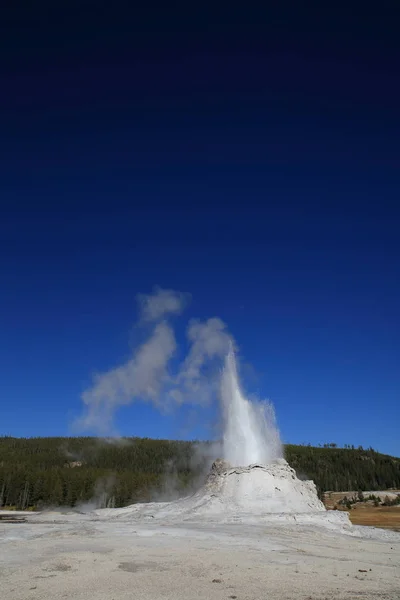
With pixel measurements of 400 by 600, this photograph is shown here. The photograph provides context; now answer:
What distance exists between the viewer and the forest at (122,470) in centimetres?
7388

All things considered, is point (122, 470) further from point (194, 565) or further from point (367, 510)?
point (194, 565)

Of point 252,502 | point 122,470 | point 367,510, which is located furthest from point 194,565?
point 122,470

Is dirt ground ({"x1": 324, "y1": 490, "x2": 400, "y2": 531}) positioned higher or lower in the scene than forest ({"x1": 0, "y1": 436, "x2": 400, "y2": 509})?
lower

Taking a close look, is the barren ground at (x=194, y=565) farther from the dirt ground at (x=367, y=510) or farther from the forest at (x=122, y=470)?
the dirt ground at (x=367, y=510)

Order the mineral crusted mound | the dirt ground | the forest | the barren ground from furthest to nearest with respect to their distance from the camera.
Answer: the forest → the dirt ground → the mineral crusted mound → the barren ground

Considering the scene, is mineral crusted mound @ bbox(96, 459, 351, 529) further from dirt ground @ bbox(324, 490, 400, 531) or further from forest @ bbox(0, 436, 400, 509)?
dirt ground @ bbox(324, 490, 400, 531)

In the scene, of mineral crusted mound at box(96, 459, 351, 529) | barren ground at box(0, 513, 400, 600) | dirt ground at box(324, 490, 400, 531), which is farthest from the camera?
dirt ground at box(324, 490, 400, 531)

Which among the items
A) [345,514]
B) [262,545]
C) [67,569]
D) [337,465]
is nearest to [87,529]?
[262,545]

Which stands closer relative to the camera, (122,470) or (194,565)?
(194,565)

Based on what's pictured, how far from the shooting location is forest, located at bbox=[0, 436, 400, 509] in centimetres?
7388

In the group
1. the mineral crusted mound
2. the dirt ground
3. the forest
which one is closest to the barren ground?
the mineral crusted mound

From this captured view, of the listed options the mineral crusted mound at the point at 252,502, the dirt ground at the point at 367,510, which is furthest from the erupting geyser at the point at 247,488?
the dirt ground at the point at 367,510

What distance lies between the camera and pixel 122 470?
350ft

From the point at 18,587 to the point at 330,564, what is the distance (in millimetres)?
9539
